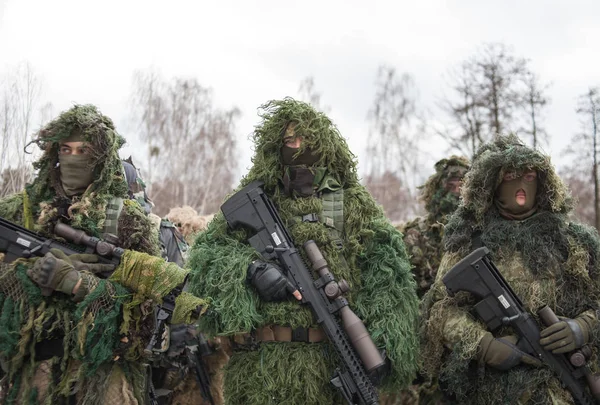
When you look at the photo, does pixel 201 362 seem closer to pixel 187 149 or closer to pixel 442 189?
pixel 442 189

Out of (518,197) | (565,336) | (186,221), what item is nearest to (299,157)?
(518,197)

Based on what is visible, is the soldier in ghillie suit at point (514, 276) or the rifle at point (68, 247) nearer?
the rifle at point (68, 247)

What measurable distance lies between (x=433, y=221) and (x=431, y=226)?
13cm

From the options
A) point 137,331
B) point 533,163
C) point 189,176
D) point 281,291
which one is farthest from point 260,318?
point 189,176

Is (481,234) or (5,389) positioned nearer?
(5,389)

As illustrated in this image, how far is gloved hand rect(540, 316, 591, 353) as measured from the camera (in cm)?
373

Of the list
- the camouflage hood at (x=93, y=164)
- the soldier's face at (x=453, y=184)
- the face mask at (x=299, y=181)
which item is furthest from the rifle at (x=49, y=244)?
the soldier's face at (x=453, y=184)

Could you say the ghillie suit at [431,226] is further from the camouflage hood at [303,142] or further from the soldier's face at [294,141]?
the soldier's face at [294,141]

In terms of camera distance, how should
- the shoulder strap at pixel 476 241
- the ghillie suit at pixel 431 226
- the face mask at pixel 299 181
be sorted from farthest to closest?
the ghillie suit at pixel 431 226 < the shoulder strap at pixel 476 241 < the face mask at pixel 299 181

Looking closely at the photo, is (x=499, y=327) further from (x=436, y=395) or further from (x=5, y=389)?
(x=5, y=389)

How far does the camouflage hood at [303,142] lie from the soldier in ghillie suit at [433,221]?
6.73ft

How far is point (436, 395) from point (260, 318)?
1.75 m

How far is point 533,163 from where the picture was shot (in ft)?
13.4

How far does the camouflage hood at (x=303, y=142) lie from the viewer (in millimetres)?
4105
